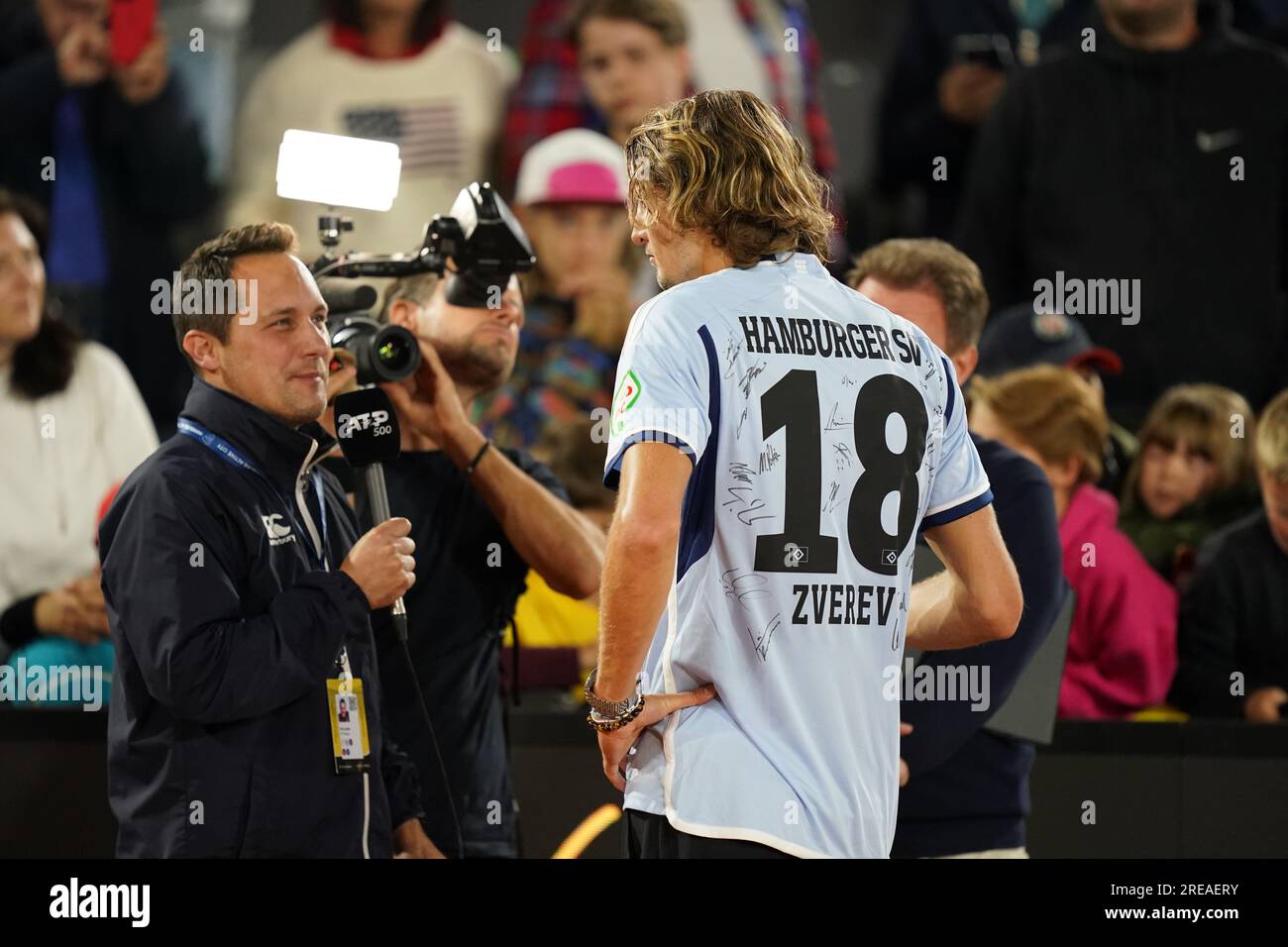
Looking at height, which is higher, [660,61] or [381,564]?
[660,61]

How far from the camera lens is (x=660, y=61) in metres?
5.72

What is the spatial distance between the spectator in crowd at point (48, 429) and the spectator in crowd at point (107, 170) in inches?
20.6

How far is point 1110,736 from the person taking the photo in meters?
4.12

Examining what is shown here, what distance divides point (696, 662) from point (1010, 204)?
145 inches

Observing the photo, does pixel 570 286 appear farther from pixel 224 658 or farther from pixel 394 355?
pixel 224 658

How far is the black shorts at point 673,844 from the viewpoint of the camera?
8.11ft

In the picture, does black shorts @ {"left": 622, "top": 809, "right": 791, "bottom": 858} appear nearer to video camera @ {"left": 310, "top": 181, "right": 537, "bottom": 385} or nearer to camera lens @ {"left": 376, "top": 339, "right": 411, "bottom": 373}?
camera lens @ {"left": 376, "top": 339, "right": 411, "bottom": 373}

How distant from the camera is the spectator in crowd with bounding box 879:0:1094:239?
19.9ft

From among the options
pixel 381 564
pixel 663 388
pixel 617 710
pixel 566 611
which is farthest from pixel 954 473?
pixel 566 611

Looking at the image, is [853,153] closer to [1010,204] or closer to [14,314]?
[1010,204]

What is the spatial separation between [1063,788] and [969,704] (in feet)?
3.26
